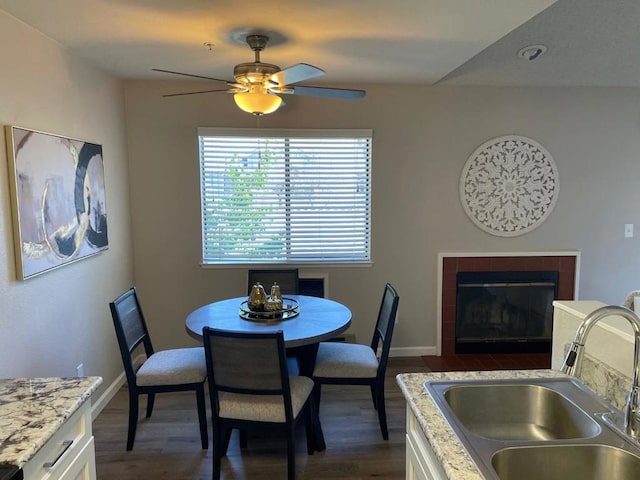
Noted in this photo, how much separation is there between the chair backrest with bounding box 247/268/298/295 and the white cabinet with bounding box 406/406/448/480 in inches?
79.1

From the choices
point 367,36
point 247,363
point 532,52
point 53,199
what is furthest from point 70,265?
point 532,52

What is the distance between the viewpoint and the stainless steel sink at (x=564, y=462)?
1201mm

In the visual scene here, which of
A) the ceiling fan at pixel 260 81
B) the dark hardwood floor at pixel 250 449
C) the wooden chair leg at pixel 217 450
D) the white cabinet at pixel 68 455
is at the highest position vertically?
the ceiling fan at pixel 260 81

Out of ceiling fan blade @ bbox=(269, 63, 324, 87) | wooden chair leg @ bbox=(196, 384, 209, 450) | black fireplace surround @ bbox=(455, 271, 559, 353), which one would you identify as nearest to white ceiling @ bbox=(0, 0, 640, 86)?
ceiling fan blade @ bbox=(269, 63, 324, 87)

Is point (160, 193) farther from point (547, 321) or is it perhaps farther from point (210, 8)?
point (547, 321)

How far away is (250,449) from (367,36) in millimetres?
2537

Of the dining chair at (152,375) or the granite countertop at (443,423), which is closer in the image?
the granite countertop at (443,423)

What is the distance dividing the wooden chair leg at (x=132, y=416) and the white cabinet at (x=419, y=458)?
1757mm

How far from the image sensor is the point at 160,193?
3809mm

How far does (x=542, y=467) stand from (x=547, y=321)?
3.35m

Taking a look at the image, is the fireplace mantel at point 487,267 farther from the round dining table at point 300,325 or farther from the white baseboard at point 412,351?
the round dining table at point 300,325

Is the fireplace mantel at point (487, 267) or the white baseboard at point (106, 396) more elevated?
the fireplace mantel at point (487, 267)

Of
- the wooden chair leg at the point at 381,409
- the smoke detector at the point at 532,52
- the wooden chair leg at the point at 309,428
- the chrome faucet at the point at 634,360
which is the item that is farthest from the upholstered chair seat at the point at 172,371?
the smoke detector at the point at 532,52

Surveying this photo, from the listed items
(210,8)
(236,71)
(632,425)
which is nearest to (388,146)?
(236,71)
